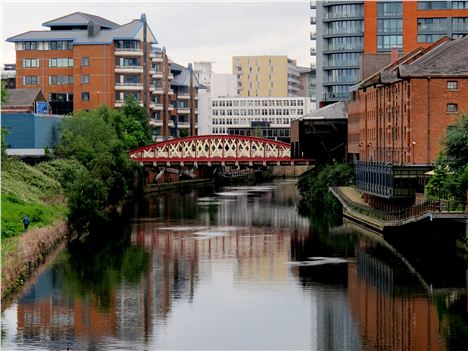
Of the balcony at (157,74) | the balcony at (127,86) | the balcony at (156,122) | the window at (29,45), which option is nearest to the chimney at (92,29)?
the balcony at (127,86)

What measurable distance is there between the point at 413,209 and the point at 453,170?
2.93m

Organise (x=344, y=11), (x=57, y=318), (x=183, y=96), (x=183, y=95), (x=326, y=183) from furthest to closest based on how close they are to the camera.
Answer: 1. (x=183, y=95)
2. (x=183, y=96)
3. (x=344, y=11)
4. (x=326, y=183)
5. (x=57, y=318)

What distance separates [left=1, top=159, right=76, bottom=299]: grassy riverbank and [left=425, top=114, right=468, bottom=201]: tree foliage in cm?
1998

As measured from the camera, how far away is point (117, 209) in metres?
91.5

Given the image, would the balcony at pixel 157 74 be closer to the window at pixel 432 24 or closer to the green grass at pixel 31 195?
the window at pixel 432 24

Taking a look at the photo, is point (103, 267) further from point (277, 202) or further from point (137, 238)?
point (277, 202)

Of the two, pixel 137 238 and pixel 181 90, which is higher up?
pixel 181 90

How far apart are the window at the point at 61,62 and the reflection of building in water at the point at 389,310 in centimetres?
7440

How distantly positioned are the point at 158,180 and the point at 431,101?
5874 cm

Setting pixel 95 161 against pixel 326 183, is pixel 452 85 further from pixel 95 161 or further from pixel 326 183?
pixel 326 183

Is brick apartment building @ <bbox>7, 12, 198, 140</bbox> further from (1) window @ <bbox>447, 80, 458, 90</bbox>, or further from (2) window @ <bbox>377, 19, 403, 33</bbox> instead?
(1) window @ <bbox>447, 80, 458, 90</bbox>

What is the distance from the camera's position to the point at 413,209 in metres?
62.8

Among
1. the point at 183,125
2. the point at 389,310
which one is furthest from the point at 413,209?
the point at 183,125

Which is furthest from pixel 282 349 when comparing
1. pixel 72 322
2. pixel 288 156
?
pixel 288 156
